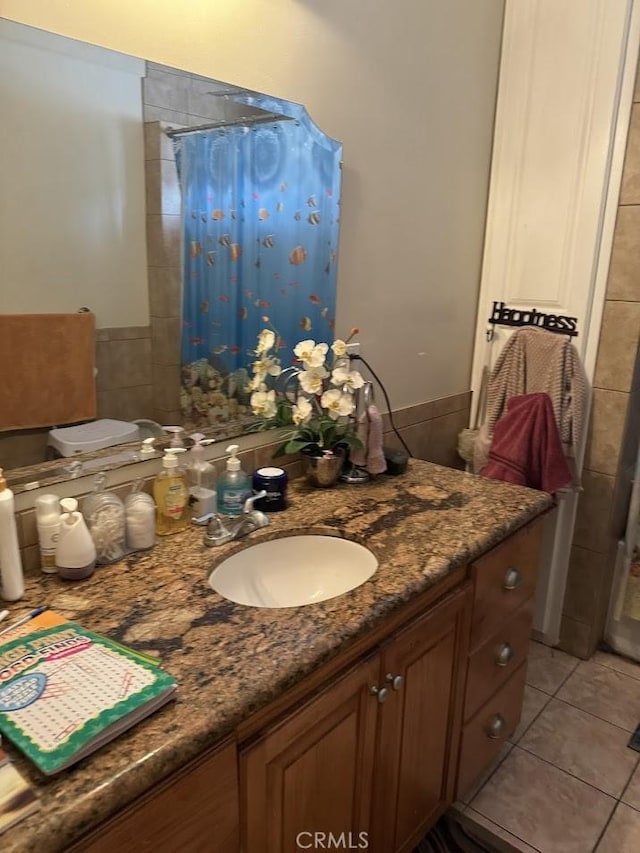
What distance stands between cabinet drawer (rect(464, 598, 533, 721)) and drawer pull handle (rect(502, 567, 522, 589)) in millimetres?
115

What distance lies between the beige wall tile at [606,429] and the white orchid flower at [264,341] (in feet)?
4.00

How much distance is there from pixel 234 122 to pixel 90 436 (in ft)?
2.56

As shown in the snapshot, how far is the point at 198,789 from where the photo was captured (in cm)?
82

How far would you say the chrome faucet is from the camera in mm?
1321

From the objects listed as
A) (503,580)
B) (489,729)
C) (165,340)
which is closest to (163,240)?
(165,340)

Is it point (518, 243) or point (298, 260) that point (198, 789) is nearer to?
point (298, 260)

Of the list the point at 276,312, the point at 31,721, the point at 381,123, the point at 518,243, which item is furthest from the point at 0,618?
the point at 518,243

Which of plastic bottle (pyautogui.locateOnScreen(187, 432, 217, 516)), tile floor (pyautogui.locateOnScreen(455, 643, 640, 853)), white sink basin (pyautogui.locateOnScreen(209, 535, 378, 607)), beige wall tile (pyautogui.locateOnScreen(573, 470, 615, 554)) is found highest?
plastic bottle (pyautogui.locateOnScreen(187, 432, 217, 516))

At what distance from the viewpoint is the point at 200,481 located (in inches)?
57.4

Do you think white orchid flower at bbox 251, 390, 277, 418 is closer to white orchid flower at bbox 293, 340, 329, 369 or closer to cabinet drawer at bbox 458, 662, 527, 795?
white orchid flower at bbox 293, 340, 329, 369

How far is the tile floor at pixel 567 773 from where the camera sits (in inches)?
65.6

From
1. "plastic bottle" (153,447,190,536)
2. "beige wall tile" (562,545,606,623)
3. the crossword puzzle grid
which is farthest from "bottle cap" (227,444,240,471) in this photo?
"beige wall tile" (562,545,606,623)

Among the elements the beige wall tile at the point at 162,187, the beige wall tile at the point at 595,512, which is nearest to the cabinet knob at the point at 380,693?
the beige wall tile at the point at 162,187

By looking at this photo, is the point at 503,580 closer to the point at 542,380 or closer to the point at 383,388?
the point at 383,388
